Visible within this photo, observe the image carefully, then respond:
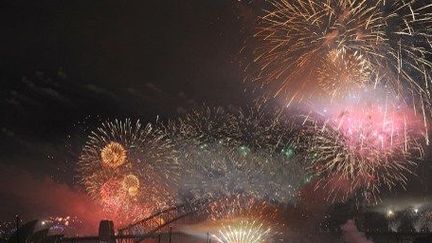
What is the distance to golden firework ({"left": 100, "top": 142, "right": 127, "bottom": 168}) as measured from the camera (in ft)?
89.5

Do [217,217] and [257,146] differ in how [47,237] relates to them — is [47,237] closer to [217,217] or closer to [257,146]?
[257,146]

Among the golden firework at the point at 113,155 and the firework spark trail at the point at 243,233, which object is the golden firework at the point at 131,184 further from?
the firework spark trail at the point at 243,233

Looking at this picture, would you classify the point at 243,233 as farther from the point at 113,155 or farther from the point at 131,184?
the point at 113,155

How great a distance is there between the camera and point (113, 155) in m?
27.5

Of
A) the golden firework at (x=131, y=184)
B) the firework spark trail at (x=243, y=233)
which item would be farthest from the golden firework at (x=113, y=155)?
the firework spark trail at (x=243, y=233)

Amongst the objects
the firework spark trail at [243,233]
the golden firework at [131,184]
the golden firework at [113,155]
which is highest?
the golden firework at [113,155]

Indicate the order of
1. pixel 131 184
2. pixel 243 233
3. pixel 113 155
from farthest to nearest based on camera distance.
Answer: pixel 131 184 → pixel 113 155 → pixel 243 233

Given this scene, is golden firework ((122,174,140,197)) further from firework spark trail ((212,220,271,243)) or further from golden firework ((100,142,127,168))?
firework spark trail ((212,220,271,243))

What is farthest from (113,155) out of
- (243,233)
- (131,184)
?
(243,233)

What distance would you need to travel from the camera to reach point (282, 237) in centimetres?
2888

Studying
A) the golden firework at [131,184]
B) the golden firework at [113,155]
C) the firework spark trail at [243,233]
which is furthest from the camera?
the golden firework at [131,184]

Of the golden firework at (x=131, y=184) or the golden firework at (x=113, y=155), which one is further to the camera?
the golden firework at (x=131, y=184)

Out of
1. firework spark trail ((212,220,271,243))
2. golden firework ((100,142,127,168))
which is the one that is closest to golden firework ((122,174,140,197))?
golden firework ((100,142,127,168))

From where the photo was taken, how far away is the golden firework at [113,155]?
27281 mm
